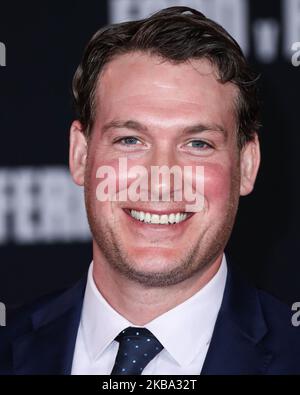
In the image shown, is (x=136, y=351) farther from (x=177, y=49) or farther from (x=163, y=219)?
(x=177, y=49)

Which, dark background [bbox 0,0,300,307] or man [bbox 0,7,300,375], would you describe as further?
dark background [bbox 0,0,300,307]

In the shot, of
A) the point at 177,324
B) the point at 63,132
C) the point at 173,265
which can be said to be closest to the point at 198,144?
the point at 173,265

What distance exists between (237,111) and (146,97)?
11.0 inches

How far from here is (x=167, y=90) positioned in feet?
7.30

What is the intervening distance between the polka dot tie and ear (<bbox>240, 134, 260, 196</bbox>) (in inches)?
20.0

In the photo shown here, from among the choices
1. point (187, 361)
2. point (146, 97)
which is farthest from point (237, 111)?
point (187, 361)

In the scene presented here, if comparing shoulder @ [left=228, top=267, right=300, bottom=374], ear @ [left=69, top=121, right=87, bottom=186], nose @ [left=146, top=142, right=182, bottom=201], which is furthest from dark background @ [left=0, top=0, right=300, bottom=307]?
nose @ [left=146, top=142, right=182, bottom=201]

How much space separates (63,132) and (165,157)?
1.01 metres

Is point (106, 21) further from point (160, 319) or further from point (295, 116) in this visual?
point (160, 319)

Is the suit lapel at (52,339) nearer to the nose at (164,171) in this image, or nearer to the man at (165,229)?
the man at (165,229)

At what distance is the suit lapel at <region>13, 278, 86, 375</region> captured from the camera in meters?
2.26

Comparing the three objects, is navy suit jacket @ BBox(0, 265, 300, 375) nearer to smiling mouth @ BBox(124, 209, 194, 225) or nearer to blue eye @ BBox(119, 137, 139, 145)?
smiling mouth @ BBox(124, 209, 194, 225)

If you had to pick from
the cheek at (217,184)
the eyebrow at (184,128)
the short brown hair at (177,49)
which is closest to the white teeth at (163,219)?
the cheek at (217,184)
